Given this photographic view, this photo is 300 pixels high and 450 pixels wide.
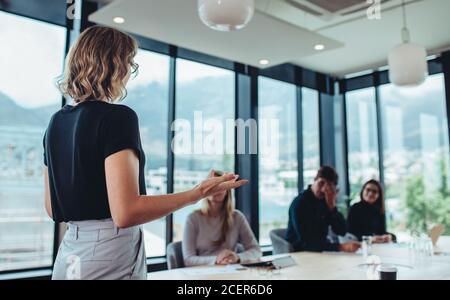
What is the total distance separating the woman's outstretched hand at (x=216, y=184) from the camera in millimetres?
660

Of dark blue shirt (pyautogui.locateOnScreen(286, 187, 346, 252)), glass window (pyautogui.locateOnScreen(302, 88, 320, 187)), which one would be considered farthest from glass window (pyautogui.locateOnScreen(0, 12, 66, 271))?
glass window (pyautogui.locateOnScreen(302, 88, 320, 187))

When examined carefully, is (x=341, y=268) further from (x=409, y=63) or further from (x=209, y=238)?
(x=409, y=63)

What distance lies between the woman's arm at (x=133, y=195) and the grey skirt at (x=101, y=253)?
0.18 ft

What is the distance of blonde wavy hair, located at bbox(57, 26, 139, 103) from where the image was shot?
72 centimetres

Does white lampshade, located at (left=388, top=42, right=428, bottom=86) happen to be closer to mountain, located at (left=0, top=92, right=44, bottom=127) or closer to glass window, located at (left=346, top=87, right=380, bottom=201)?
mountain, located at (left=0, top=92, right=44, bottom=127)

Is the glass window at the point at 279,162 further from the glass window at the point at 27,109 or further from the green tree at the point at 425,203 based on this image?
the glass window at the point at 27,109

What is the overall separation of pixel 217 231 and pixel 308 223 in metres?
0.67

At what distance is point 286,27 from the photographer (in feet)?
7.91

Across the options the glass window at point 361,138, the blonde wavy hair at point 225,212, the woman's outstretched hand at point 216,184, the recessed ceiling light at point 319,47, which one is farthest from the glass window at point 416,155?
the woman's outstretched hand at point 216,184

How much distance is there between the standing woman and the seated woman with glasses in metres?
2.97

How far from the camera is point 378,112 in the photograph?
4777mm

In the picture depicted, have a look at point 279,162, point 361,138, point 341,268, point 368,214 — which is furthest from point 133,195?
point 361,138

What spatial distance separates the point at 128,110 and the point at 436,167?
14.4 ft
